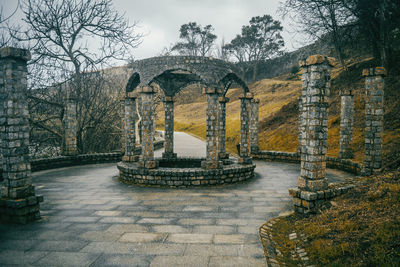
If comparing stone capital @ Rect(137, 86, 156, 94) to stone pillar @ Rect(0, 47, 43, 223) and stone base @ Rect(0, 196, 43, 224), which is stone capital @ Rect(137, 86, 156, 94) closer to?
stone pillar @ Rect(0, 47, 43, 223)

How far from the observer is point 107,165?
12.8 meters

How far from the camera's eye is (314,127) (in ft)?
18.8

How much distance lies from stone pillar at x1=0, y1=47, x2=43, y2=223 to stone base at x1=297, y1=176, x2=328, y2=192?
235 inches

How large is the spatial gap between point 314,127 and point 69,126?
34.8 feet

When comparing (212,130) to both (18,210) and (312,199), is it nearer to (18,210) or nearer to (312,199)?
(312,199)

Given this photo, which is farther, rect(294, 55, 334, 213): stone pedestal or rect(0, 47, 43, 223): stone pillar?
rect(294, 55, 334, 213): stone pedestal

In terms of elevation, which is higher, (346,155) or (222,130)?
(222,130)

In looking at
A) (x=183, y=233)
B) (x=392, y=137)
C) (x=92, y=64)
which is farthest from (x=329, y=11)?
(x=183, y=233)

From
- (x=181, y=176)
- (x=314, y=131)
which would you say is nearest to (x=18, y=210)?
(x=181, y=176)

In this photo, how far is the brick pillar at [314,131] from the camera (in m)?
5.68

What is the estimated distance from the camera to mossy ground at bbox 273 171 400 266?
11.6 feet

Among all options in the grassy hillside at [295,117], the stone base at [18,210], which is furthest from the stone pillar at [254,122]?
the stone base at [18,210]

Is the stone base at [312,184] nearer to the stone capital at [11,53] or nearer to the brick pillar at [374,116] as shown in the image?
the brick pillar at [374,116]

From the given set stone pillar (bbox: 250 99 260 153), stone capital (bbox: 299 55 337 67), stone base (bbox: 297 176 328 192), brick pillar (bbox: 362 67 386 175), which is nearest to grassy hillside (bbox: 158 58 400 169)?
brick pillar (bbox: 362 67 386 175)
